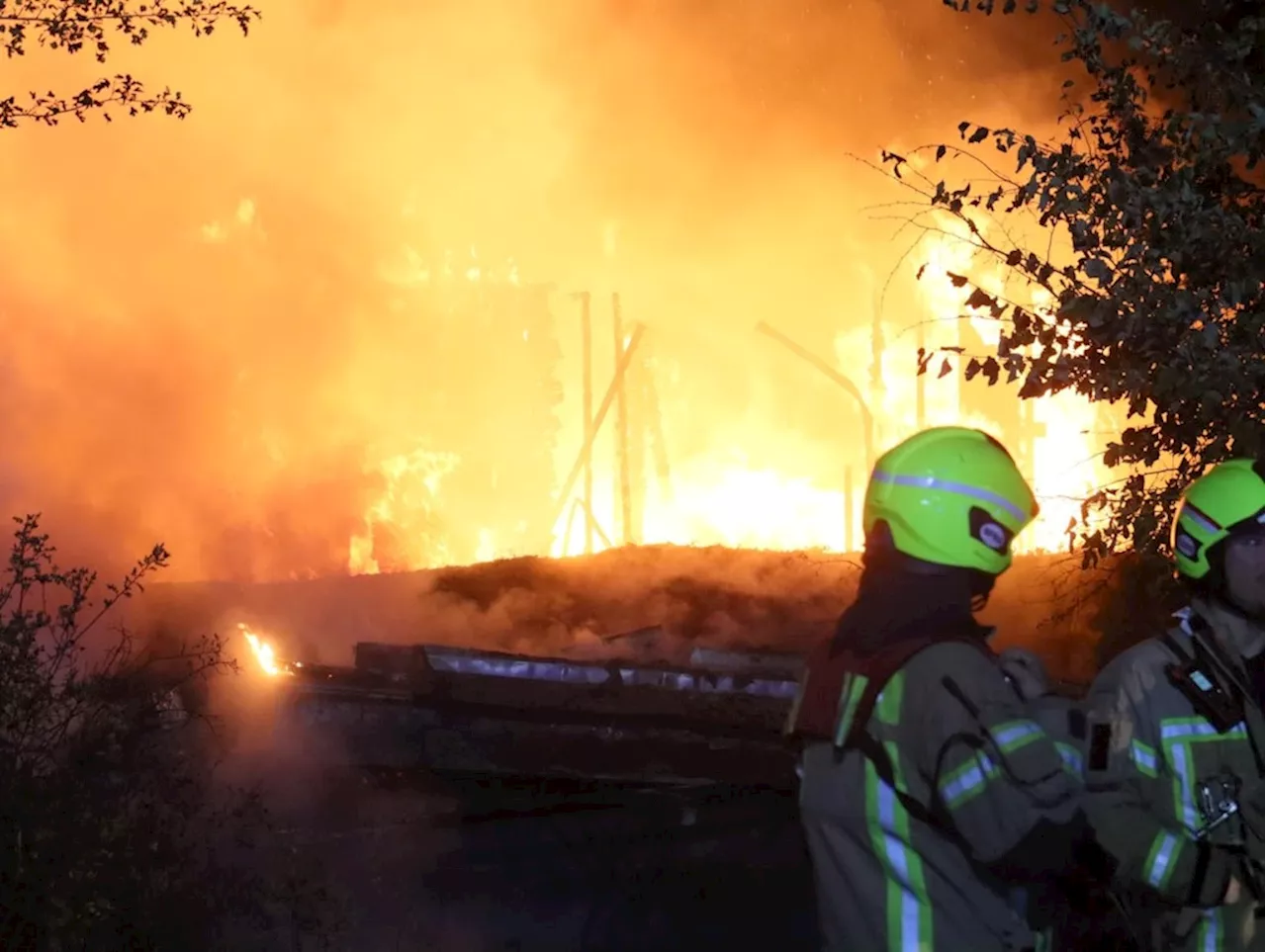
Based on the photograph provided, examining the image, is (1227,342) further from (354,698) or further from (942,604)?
(354,698)

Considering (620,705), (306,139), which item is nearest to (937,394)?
(306,139)

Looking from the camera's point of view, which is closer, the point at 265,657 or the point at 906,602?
the point at 906,602

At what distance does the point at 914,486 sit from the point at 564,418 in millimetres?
26015

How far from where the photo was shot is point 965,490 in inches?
103

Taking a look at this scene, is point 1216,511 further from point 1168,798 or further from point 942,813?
point 942,813

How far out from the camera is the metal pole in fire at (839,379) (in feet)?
82.5

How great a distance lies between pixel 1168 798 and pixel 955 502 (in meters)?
0.99

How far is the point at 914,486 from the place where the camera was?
2.65 meters

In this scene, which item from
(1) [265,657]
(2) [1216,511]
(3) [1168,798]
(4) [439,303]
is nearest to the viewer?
(3) [1168,798]

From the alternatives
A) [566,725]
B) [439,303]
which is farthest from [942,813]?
[439,303]

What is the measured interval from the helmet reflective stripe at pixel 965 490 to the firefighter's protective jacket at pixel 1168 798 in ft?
2.02

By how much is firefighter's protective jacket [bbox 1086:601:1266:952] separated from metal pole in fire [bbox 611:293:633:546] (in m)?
21.1

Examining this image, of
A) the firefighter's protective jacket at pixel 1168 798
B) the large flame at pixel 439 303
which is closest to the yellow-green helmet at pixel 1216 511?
the firefighter's protective jacket at pixel 1168 798

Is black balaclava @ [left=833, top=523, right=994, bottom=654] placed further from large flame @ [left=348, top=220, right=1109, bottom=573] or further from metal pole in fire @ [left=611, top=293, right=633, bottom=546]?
metal pole in fire @ [left=611, top=293, right=633, bottom=546]
